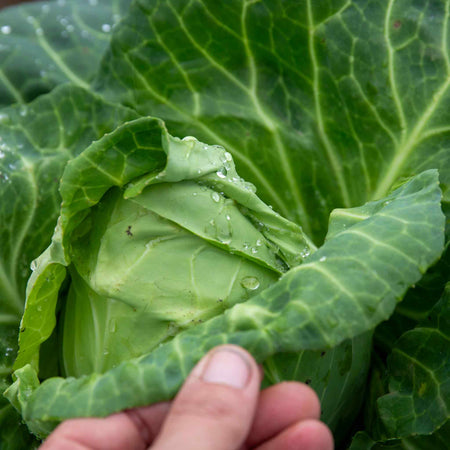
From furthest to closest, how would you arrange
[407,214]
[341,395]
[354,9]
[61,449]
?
[354,9] → [341,395] → [407,214] → [61,449]

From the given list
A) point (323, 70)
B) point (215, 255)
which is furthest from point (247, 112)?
point (215, 255)

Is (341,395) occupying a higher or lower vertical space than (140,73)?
lower

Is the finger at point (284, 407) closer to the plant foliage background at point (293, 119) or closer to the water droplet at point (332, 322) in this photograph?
the water droplet at point (332, 322)

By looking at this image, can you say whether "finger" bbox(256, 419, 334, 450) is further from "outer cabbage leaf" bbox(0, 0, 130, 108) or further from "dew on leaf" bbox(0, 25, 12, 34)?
"dew on leaf" bbox(0, 25, 12, 34)

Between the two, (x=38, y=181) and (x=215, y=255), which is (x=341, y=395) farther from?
(x=38, y=181)

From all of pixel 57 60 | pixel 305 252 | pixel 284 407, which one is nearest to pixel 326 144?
pixel 305 252

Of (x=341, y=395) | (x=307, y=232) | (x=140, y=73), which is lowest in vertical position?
(x=341, y=395)

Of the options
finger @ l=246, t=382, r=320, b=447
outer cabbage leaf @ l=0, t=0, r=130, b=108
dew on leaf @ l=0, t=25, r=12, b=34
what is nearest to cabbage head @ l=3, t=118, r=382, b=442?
finger @ l=246, t=382, r=320, b=447

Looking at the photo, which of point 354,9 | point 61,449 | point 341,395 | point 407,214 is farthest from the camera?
point 354,9

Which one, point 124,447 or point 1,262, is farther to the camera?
point 1,262
